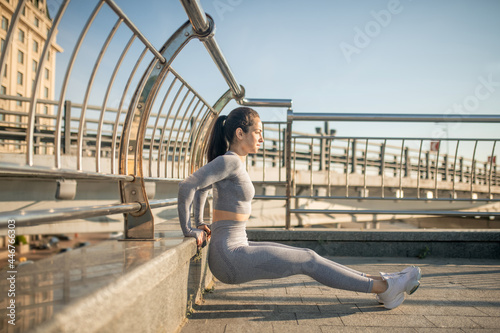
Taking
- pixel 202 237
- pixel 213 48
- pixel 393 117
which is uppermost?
pixel 213 48

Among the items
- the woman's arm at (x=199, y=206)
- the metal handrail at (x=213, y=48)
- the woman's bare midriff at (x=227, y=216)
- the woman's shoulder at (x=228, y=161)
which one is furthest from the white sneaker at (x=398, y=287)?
the metal handrail at (x=213, y=48)

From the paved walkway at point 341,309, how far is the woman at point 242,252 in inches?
7.1

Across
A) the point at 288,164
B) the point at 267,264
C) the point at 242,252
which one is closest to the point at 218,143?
the point at 242,252

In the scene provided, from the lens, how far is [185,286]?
84.7 inches

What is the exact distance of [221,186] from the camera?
2420 millimetres

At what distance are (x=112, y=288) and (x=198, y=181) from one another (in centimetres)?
112

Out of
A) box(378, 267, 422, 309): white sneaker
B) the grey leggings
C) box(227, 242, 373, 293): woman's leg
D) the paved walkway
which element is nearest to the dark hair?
the grey leggings

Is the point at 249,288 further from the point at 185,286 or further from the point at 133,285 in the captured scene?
the point at 133,285

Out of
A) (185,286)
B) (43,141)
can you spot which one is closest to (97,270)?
(185,286)

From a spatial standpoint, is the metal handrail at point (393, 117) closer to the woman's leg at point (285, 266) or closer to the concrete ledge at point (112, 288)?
the woman's leg at point (285, 266)

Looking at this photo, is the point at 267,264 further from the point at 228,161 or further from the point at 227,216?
the point at 228,161

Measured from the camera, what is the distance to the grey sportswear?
2232mm

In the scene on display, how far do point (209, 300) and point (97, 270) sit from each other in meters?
1.35

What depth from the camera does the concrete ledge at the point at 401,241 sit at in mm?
4297
